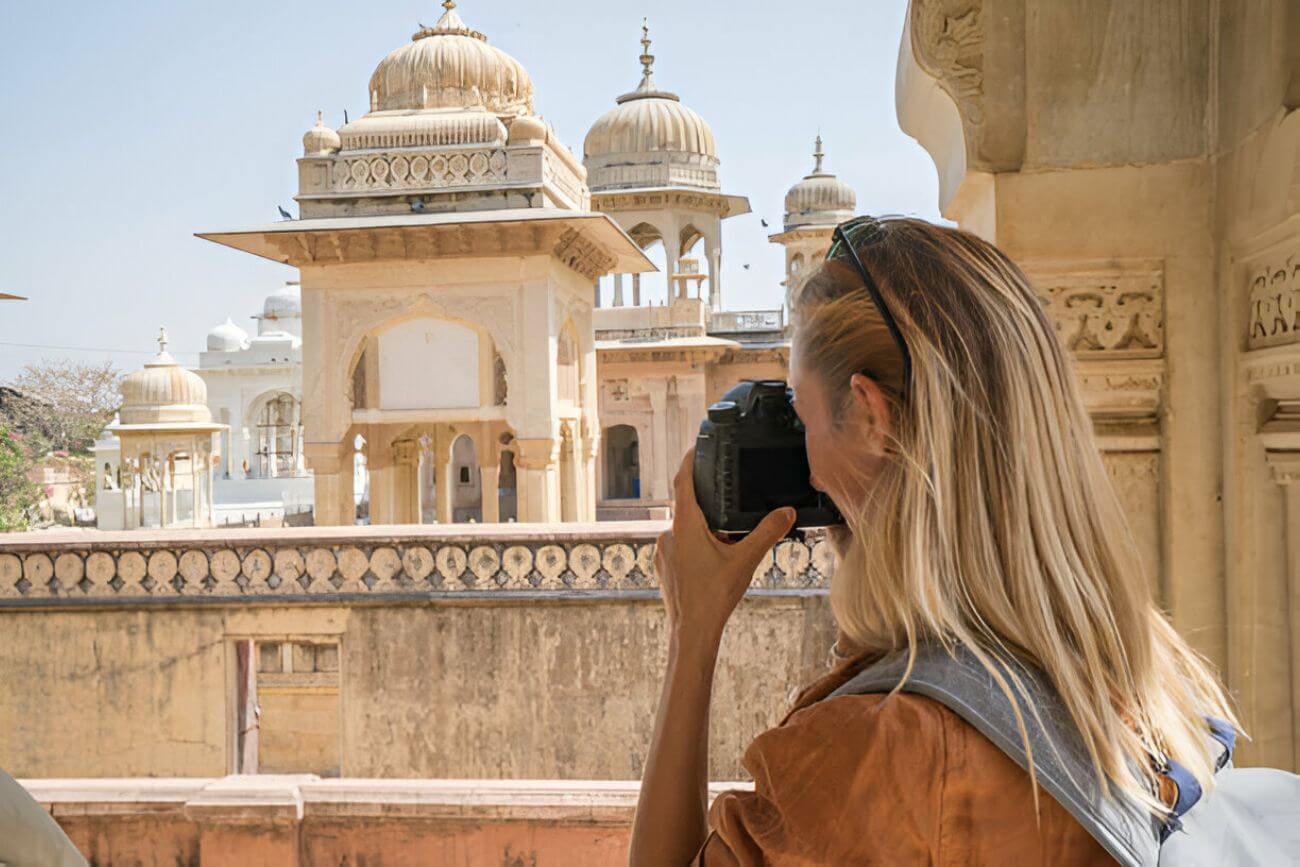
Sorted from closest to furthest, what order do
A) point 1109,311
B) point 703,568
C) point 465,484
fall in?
1. point 703,568
2. point 1109,311
3. point 465,484

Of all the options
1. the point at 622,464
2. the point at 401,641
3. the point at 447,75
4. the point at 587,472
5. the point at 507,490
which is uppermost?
the point at 447,75

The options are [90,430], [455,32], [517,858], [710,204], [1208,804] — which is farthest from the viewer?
[90,430]

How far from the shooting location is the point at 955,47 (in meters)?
2.18

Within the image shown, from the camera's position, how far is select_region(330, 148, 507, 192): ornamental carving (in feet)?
40.9

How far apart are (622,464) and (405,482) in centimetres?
1080

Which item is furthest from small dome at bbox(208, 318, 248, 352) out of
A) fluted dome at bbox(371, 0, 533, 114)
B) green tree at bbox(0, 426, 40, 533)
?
fluted dome at bbox(371, 0, 533, 114)

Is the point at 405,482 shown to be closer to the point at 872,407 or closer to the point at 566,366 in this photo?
the point at 566,366

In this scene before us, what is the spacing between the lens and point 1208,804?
0.95 meters

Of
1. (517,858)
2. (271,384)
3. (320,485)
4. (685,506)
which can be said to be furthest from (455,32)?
(271,384)

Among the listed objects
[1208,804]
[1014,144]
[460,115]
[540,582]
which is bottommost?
[540,582]

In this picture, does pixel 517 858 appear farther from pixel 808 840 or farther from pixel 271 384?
pixel 271 384

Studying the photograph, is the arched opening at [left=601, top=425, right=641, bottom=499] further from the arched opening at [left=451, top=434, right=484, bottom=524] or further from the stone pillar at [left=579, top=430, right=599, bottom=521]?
the stone pillar at [left=579, top=430, right=599, bottom=521]

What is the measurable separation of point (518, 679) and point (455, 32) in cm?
954

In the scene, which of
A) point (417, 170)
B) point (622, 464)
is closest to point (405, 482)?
point (417, 170)
